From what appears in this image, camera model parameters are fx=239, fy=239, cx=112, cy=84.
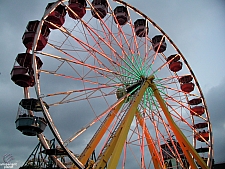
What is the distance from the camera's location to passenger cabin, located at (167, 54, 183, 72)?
1822 centimetres

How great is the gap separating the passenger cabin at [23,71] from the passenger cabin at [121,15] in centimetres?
613

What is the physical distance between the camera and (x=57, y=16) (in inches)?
523

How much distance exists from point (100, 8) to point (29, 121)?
8124mm

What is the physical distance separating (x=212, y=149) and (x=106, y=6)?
1265 centimetres

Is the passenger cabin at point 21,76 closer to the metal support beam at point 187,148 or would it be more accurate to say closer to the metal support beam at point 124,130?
the metal support beam at point 124,130

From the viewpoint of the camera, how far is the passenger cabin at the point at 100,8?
15227mm

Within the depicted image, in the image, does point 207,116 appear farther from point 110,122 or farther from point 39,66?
point 39,66

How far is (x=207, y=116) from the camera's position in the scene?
1858 cm

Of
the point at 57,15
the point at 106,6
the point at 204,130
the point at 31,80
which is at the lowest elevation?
the point at 204,130

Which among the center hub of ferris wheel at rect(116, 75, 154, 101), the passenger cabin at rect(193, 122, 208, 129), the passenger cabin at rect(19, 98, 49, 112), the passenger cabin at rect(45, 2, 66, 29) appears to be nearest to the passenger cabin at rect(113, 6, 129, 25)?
the passenger cabin at rect(45, 2, 66, 29)

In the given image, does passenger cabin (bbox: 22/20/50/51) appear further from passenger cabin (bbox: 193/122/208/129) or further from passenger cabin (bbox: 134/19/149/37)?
passenger cabin (bbox: 193/122/208/129)

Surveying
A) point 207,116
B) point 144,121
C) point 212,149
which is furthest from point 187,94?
point 144,121

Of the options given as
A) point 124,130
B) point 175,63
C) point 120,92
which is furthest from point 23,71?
point 175,63

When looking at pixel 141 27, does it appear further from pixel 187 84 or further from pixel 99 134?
pixel 99 134
